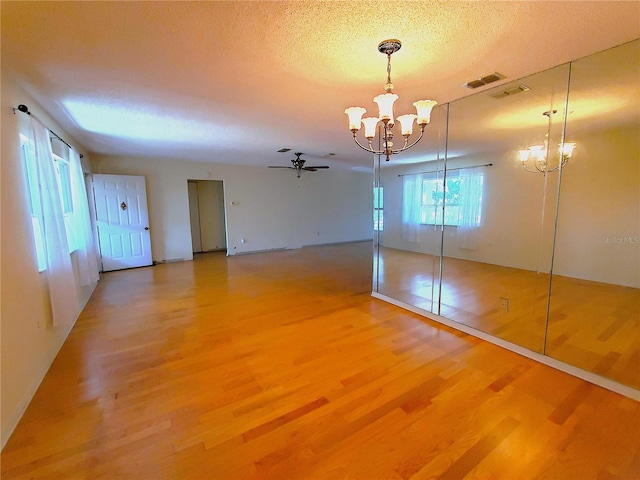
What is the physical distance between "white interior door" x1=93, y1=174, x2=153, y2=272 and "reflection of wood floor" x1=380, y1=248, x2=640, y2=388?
5086 millimetres

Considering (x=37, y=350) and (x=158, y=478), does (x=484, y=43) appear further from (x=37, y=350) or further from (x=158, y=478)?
(x=37, y=350)

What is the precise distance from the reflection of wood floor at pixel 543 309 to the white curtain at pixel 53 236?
360 centimetres

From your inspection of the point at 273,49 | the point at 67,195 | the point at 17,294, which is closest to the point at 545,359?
the point at 273,49

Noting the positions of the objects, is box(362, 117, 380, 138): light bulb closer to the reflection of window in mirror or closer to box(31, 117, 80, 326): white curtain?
→ the reflection of window in mirror

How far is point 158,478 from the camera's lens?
136 centimetres

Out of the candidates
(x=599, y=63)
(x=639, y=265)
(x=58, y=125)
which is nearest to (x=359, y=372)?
(x=599, y=63)

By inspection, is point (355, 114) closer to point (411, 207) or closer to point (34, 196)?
point (34, 196)

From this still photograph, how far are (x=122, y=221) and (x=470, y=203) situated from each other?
6596 millimetres

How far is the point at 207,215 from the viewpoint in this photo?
777 centimetres

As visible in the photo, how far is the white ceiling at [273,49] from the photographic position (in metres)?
1.46

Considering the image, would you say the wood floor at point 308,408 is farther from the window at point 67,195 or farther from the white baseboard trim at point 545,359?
the window at point 67,195

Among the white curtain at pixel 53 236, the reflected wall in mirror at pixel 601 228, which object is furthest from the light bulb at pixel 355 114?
the white curtain at pixel 53 236

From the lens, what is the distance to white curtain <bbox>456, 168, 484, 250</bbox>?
14.5 ft

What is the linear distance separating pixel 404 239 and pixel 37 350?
6293 millimetres
